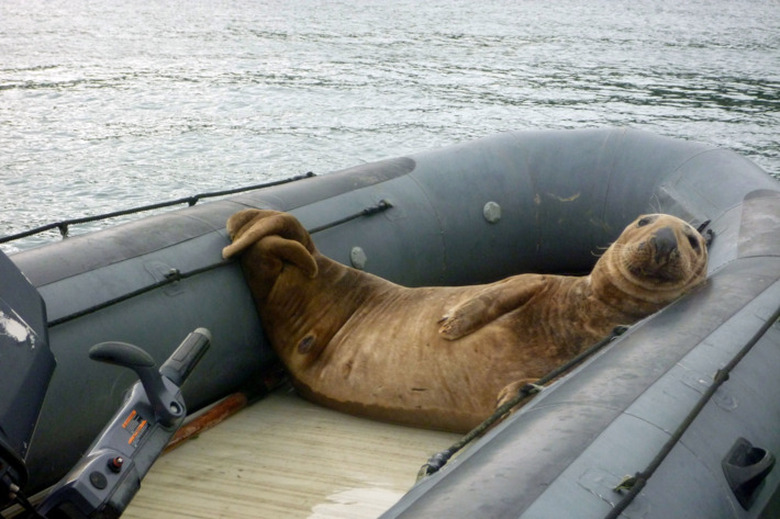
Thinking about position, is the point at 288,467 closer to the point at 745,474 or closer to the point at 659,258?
the point at 659,258

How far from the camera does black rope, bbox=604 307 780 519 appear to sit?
197 centimetres

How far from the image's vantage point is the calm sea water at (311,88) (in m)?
10.1

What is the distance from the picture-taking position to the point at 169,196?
9.05 meters

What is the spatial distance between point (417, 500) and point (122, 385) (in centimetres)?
154

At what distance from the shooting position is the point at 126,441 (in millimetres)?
2102

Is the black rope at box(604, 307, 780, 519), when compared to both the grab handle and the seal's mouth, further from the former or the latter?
the seal's mouth

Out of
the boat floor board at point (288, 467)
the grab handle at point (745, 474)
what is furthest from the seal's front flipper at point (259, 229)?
the grab handle at point (745, 474)

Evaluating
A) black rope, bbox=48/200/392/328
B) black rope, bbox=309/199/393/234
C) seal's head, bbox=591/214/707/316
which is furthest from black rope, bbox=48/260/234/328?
seal's head, bbox=591/214/707/316

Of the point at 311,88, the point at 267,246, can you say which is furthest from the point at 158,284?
the point at 311,88

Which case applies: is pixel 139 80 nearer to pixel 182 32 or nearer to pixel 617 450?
pixel 182 32

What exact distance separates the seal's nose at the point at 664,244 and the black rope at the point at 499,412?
0.33m

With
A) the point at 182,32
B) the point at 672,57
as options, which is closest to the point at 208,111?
the point at 182,32

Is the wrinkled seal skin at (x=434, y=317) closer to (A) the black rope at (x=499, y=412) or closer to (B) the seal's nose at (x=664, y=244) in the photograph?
(B) the seal's nose at (x=664, y=244)

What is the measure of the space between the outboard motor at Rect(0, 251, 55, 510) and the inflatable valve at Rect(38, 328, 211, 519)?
108mm
